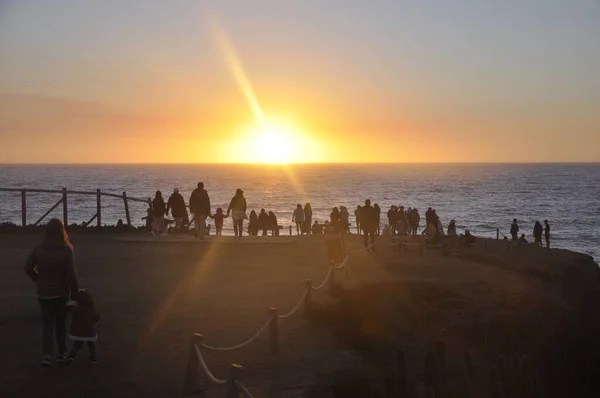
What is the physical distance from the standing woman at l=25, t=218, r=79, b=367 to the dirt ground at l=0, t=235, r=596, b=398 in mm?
783

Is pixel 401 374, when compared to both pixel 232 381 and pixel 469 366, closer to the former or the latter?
pixel 469 366

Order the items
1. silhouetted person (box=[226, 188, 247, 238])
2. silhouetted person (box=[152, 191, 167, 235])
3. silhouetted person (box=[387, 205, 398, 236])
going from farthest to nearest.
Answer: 1. silhouetted person (box=[387, 205, 398, 236])
2. silhouetted person (box=[152, 191, 167, 235])
3. silhouetted person (box=[226, 188, 247, 238])

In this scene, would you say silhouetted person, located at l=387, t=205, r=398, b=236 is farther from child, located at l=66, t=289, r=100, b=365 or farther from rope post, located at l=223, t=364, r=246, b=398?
rope post, located at l=223, t=364, r=246, b=398

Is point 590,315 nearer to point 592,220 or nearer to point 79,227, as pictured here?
point 79,227

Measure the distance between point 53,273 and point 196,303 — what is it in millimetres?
4937

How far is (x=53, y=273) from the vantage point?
929 centimetres

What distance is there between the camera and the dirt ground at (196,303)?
955 cm

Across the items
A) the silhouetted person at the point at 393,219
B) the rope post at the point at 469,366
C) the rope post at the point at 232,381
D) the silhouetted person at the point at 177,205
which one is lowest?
the rope post at the point at 469,366

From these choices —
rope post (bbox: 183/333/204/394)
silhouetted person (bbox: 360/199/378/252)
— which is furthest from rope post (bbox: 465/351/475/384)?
silhouetted person (bbox: 360/199/378/252)

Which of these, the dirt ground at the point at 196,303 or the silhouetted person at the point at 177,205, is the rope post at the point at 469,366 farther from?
the silhouetted person at the point at 177,205

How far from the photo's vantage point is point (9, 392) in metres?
8.76

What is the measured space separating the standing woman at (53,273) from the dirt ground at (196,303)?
0.78 m

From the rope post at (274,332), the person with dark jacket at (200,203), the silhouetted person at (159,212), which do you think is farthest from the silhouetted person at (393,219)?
the rope post at (274,332)

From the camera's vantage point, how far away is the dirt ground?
31.3ft
